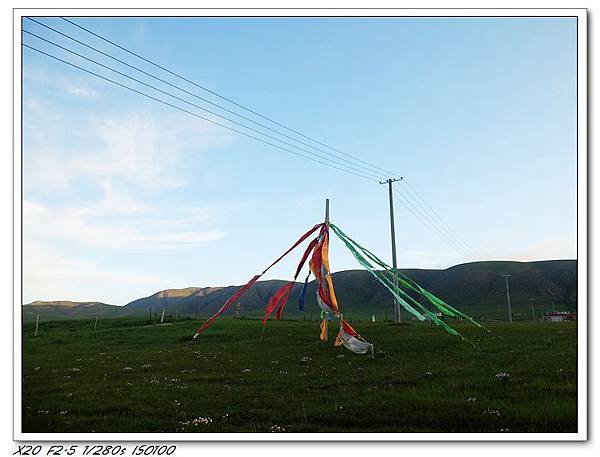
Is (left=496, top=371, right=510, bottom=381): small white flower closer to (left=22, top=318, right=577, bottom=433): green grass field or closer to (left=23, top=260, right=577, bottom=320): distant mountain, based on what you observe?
(left=22, top=318, right=577, bottom=433): green grass field

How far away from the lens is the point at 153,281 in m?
13.5

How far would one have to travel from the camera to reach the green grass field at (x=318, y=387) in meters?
7.57

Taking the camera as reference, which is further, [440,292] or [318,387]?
[440,292]

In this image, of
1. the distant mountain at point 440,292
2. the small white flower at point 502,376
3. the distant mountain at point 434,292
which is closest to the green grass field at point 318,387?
the small white flower at point 502,376

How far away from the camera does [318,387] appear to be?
9203 millimetres

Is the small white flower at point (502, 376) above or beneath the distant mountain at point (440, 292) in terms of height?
above

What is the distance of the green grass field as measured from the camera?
7.57 m

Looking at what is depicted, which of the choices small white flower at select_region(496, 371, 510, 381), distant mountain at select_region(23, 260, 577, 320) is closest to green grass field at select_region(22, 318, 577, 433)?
small white flower at select_region(496, 371, 510, 381)

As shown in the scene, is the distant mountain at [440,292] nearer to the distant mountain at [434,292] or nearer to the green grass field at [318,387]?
the distant mountain at [434,292]

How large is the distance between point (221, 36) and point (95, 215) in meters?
5.40
